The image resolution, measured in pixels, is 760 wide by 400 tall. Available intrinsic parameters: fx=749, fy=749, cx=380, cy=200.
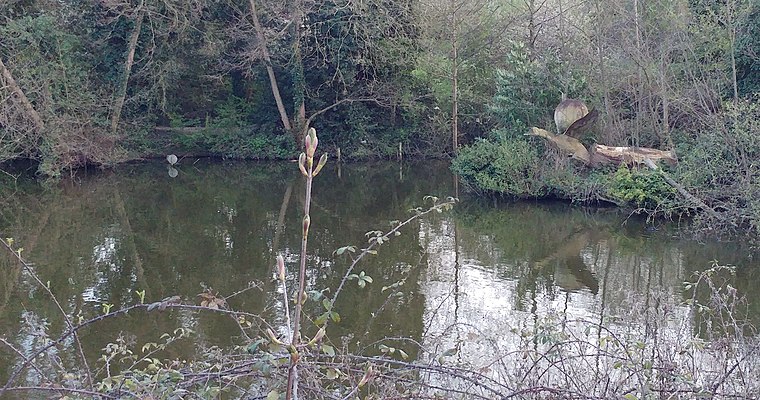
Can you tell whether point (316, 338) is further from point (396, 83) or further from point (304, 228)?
point (396, 83)

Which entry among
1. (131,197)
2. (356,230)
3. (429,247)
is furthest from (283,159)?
(429,247)

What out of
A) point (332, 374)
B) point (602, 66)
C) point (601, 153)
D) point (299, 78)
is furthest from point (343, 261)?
A: point (299, 78)

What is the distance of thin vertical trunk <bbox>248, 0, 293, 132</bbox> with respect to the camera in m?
21.8

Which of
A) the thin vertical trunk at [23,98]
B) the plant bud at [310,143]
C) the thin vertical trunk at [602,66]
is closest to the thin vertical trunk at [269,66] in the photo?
the thin vertical trunk at [23,98]

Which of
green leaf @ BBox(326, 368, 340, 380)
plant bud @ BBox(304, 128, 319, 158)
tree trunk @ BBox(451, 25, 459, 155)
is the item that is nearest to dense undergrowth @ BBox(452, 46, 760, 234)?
tree trunk @ BBox(451, 25, 459, 155)

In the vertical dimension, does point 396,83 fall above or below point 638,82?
above

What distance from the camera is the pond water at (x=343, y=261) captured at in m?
7.58

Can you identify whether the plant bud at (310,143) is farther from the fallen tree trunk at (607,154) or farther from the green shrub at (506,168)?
the green shrub at (506,168)

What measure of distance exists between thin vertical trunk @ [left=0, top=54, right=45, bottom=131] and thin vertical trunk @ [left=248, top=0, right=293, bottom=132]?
6553 millimetres

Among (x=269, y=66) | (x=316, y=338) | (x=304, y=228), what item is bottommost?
(x=316, y=338)

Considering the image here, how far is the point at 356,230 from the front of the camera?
1278 cm

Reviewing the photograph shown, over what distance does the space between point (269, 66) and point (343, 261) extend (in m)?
13.4

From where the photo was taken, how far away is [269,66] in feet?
74.4

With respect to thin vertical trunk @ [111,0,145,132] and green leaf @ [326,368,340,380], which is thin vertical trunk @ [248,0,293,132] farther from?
green leaf @ [326,368,340,380]
